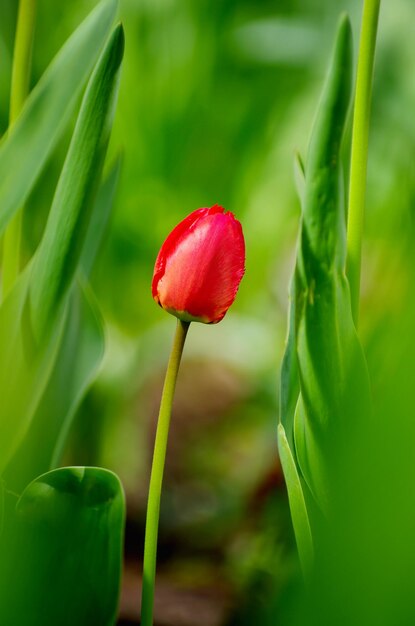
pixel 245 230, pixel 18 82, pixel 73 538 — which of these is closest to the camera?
pixel 73 538

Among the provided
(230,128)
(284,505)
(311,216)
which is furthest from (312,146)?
(230,128)

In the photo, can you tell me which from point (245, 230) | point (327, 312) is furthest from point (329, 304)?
point (245, 230)

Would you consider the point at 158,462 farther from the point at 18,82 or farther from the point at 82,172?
the point at 18,82

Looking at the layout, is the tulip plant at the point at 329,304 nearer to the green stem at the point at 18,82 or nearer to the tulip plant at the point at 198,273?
the tulip plant at the point at 198,273

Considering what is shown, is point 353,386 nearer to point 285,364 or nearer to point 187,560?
point 285,364

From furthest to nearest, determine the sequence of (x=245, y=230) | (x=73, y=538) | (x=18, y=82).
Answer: (x=245, y=230), (x=18, y=82), (x=73, y=538)

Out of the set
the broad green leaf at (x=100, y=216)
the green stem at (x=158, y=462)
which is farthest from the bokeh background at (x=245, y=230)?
the green stem at (x=158, y=462)

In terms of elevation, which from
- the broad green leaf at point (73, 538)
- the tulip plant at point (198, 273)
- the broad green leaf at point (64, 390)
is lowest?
the broad green leaf at point (73, 538)
